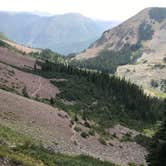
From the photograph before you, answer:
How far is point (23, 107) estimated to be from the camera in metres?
53.5

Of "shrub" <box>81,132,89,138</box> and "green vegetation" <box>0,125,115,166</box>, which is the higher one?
"green vegetation" <box>0,125,115,166</box>

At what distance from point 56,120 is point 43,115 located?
2207mm

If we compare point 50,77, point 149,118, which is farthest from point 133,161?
point 50,77

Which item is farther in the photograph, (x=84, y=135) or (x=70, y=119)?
(x=70, y=119)

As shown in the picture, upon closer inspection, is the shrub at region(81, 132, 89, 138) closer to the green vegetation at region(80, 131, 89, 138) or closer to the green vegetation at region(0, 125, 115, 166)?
the green vegetation at region(80, 131, 89, 138)

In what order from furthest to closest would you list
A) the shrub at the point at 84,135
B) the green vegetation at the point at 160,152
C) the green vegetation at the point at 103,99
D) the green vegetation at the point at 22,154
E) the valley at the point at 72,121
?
the green vegetation at the point at 103,99 → the shrub at the point at 84,135 → the green vegetation at the point at 160,152 → the valley at the point at 72,121 → the green vegetation at the point at 22,154

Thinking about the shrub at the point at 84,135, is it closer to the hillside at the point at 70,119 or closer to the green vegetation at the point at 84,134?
the green vegetation at the point at 84,134

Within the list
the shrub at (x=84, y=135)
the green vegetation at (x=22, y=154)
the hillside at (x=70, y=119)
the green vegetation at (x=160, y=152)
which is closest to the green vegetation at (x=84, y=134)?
the shrub at (x=84, y=135)

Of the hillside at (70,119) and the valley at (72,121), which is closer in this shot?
the valley at (72,121)

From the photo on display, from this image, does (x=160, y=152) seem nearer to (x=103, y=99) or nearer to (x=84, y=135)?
(x=84, y=135)

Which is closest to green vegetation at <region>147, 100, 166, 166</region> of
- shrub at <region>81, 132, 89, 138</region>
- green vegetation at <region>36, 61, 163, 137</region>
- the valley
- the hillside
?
the valley

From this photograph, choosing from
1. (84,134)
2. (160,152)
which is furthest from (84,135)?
(160,152)

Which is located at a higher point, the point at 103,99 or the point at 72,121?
the point at 72,121

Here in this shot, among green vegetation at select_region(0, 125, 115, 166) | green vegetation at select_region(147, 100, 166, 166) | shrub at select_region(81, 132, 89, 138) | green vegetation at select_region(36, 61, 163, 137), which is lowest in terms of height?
green vegetation at select_region(36, 61, 163, 137)
